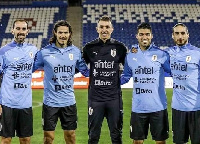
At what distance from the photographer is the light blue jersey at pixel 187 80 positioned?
5.11 metres

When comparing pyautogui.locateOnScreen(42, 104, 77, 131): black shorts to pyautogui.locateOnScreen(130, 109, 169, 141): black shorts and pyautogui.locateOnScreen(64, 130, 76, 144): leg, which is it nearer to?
pyautogui.locateOnScreen(64, 130, 76, 144): leg

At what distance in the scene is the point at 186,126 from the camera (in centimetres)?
513

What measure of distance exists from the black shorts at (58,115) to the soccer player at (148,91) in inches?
38.6

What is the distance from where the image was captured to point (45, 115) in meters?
5.46

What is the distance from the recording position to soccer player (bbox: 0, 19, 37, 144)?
5.27 m

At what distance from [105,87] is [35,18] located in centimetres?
→ 2146

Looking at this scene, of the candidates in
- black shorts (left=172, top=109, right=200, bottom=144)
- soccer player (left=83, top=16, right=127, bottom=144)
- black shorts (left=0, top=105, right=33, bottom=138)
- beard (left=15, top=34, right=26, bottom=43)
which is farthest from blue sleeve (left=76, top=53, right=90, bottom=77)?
black shorts (left=172, top=109, right=200, bottom=144)

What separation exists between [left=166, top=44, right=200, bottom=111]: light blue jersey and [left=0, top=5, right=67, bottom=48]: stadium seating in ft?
61.7

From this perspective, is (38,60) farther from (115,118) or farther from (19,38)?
(115,118)

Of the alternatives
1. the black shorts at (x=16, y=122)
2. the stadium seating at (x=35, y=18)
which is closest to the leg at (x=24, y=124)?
the black shorts at (x=16, y=122)

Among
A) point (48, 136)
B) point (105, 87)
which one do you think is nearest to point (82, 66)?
point (105, 87)

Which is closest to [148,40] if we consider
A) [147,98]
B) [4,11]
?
[147,98]

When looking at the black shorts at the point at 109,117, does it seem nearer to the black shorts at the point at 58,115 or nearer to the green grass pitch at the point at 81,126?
the black shorts at the point at 58,115

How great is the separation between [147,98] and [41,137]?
129 inches
